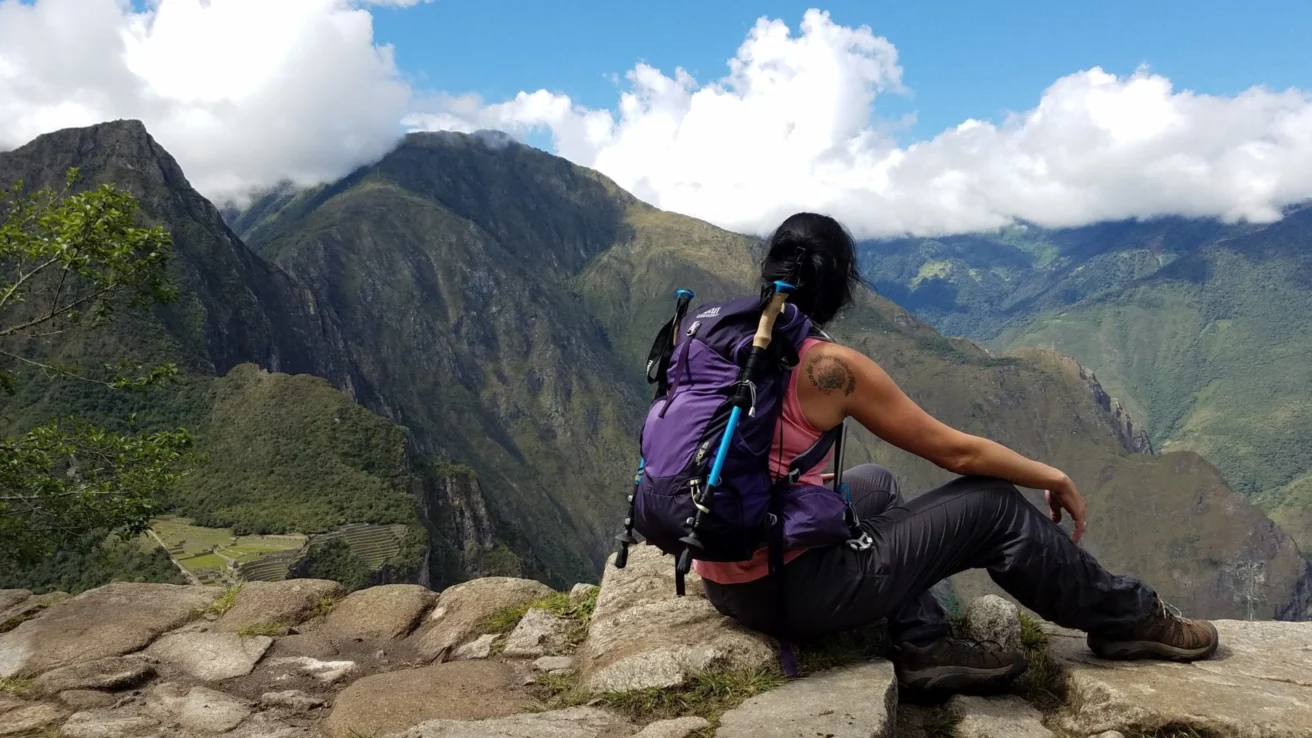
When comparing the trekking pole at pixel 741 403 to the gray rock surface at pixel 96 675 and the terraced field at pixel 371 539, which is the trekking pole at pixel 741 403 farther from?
the terraced field at pixel 371 539

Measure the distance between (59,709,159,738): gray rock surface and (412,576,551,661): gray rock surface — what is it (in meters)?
2.52

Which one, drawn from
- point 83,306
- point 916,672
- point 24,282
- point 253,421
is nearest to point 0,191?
point 24,282

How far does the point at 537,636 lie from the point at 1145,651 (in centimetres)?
511

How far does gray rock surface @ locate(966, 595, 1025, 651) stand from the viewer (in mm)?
Answer: 6309

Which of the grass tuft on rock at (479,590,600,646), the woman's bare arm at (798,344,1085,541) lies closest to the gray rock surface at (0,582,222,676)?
the grass tuft on rock at (479,590,600,646)

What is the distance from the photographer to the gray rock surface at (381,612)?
29.2 feet

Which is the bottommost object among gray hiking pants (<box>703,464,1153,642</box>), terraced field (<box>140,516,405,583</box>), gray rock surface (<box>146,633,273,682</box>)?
terraced field (<box>140,516,405,583</box>)

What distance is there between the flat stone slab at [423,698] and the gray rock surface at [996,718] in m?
3.15

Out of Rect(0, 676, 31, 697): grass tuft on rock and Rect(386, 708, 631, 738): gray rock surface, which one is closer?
Rect(386, 708, 631, 738): gray rock surface

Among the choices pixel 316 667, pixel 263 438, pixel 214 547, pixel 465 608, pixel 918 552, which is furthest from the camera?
pixel 263 438

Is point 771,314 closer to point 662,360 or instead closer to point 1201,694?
point 662,360

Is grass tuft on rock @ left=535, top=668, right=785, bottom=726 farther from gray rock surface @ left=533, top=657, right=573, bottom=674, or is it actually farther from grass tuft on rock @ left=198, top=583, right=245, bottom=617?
grass tuft on rock @ left=198, top=583, right=245, bottom=617

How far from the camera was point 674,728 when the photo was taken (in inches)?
201

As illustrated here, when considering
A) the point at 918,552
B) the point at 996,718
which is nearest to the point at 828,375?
the point at 918,552
